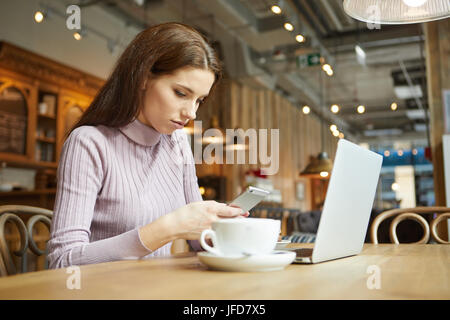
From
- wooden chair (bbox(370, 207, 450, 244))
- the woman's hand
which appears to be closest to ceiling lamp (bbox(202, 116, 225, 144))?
wooden chair (bbox(370, 207, 450, 244))

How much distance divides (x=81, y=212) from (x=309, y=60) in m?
6.10

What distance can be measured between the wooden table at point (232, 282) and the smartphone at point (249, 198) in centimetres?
20

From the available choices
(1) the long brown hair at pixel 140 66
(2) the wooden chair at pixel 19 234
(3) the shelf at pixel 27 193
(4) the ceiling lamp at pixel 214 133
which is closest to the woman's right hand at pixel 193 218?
(2) the wooden chair at pixel 19 234

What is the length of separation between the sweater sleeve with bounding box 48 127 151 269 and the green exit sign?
5778 mm

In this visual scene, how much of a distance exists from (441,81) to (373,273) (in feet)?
15.7

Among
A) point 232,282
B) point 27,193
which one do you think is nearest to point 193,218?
point 232,282

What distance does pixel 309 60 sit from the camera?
682 cm

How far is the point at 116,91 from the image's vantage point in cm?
144

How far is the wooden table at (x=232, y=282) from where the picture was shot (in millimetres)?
596

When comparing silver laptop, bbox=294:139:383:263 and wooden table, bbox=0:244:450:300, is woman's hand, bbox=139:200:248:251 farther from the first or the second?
silver laptop, bbox=294:139:383:263

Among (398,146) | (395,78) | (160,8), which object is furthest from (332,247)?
(398,146)

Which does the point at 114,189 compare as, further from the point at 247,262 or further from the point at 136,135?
the point at 247,262

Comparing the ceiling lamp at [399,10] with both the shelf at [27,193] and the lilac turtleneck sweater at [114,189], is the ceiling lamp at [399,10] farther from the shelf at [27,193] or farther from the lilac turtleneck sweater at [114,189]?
the shelf at [27,193]
